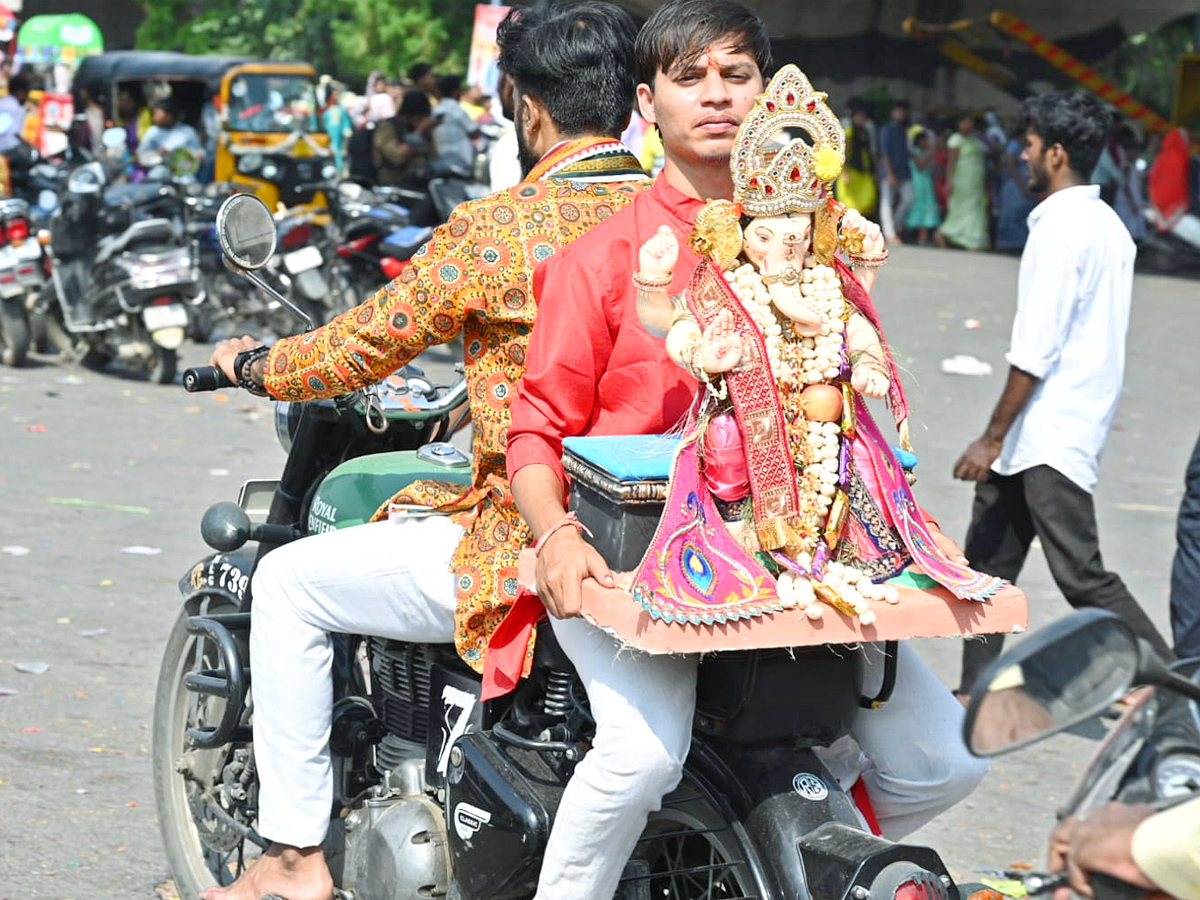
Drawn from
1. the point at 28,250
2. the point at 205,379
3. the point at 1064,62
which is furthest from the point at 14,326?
the point at 1064,62

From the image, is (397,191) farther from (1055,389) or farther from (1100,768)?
(1100,768)

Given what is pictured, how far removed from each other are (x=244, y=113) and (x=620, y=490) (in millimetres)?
18404

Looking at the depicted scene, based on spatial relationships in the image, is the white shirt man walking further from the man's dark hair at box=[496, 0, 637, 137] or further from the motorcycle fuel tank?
the man's dark hair at box=[496, 0, 637, 137]

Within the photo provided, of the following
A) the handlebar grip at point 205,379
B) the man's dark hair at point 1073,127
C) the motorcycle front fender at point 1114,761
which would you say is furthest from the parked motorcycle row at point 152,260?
the motorcycle front fender at point 1114,761

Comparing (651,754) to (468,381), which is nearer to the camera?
(651,754)

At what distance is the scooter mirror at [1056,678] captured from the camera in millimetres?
1825

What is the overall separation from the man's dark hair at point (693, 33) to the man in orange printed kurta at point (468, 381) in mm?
289

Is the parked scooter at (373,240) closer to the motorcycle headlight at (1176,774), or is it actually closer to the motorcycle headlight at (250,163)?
the motorcycle headlight at (250,163)

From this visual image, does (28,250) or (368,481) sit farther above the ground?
(368,481)

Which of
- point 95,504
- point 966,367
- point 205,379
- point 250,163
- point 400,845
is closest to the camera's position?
point 400,845

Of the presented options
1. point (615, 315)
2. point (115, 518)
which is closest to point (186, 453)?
point (115, 518)

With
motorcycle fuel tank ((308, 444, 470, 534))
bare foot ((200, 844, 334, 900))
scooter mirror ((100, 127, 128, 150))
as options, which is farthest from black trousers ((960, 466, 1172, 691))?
scooter mirror ((100, 127, 128, 150))

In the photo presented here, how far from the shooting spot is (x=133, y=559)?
7.17 metres

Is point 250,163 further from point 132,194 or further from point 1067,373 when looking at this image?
point 1067,373
